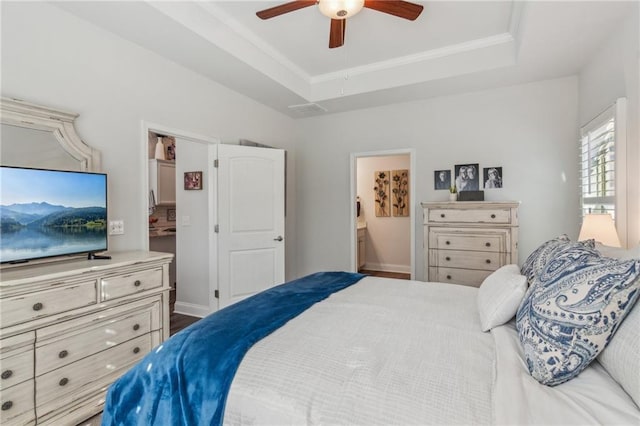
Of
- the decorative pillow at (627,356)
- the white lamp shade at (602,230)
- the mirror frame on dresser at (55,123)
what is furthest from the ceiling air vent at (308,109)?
the decorative pillow at (627,356)

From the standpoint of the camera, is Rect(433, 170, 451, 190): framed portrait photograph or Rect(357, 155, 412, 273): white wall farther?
Rect(357, 155, 412, 273): white wall

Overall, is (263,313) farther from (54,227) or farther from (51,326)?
(54,227)

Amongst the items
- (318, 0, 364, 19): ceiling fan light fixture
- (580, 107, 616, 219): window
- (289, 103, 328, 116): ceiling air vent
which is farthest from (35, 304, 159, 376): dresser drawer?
(580, 107, 616, 219): window

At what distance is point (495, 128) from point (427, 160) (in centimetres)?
81

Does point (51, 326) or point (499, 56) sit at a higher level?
point (499, 56)

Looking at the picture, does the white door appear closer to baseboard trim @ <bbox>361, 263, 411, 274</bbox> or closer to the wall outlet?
the wall outlet

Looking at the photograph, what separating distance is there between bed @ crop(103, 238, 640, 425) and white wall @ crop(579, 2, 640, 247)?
4.21 feet

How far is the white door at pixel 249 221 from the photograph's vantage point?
355cm

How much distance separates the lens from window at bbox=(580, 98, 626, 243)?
87.5 inches

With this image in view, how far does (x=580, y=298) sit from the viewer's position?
1026 mm

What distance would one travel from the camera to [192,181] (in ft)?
13.0

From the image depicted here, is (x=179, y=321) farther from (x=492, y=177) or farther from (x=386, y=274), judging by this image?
(x=492, y=177)

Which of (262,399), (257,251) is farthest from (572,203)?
(262,399)

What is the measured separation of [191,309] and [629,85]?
14.8 ft
